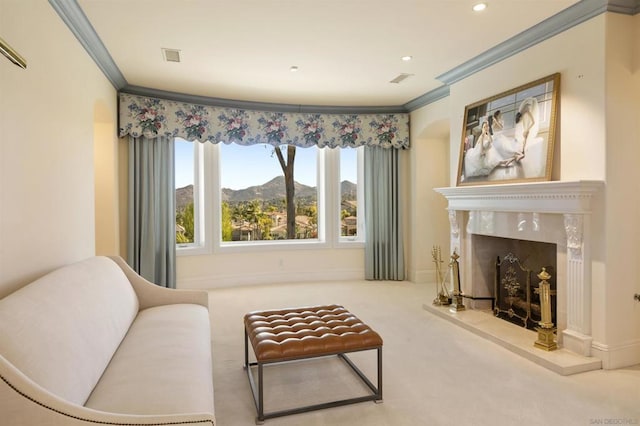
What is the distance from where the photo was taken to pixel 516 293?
3.92 m

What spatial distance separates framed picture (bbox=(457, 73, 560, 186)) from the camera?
10.4 feet

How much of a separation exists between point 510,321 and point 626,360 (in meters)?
0.94

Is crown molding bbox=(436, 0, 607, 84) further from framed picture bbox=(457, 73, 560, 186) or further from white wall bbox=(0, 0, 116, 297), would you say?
white wall bbox=(0, 0, 116, 297)

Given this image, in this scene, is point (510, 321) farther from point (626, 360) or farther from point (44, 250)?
point (44, 250)

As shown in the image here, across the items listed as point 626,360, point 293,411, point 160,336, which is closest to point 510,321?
point 626,360

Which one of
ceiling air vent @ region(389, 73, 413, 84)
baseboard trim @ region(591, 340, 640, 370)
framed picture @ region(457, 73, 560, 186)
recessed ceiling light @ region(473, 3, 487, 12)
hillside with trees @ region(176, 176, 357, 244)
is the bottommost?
baseboard trim @ region(591, 340, 640, 370)

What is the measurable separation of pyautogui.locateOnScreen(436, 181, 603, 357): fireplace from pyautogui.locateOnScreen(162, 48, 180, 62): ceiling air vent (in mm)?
2952

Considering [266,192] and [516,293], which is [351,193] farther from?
[516,293]

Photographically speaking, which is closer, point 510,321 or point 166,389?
point 166,389

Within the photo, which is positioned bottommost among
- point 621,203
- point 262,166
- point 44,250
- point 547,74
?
point 44,250

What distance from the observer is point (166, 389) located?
1.59 metres

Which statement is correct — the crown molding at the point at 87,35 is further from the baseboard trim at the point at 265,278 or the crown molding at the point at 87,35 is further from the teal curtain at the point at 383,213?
the teal curtain at the point at 383,213

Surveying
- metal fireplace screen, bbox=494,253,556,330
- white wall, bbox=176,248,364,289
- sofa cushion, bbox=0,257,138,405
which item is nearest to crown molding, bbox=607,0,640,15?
metal fireplace screen, bbox=494,253,556,330

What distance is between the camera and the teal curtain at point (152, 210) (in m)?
4.82
